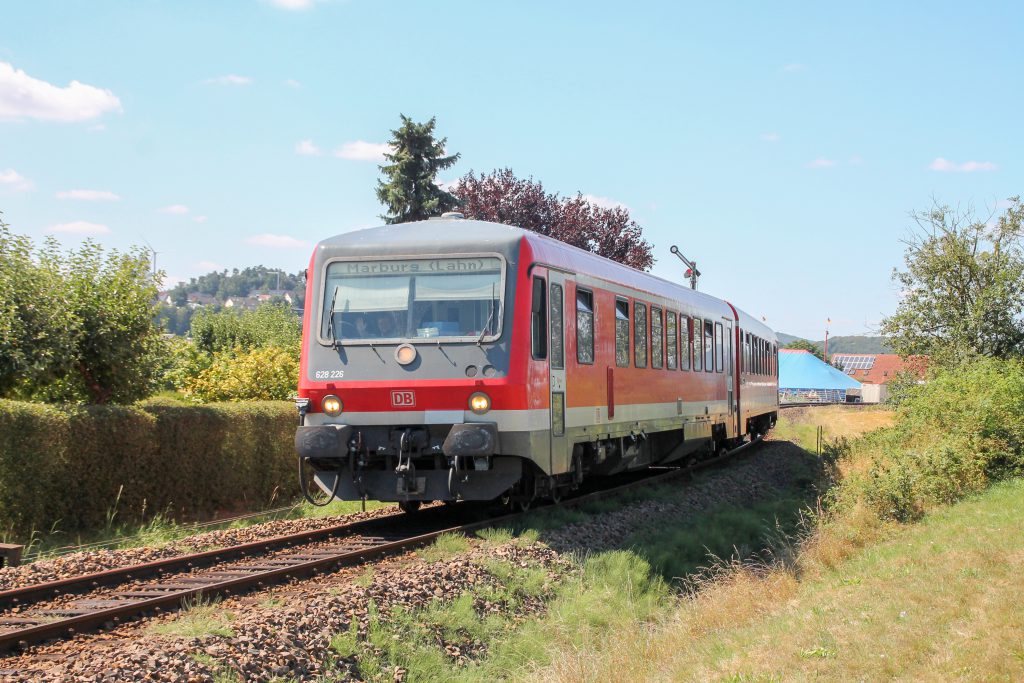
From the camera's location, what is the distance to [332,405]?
1132cm

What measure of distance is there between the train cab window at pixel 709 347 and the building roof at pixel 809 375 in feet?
185

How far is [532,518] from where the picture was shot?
12.2 meters

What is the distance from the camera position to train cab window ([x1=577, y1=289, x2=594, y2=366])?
12.6 metres

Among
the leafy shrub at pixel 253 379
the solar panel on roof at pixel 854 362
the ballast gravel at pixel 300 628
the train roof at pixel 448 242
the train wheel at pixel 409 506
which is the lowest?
the ballast gravel at pixel 300 628

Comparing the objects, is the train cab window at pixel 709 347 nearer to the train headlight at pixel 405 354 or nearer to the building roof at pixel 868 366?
the train headlight at pixel 405 354

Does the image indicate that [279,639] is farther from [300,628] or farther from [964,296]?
[964,296]

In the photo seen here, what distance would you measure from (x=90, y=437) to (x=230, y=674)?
7.73m

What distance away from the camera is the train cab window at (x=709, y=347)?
19438 millimetres

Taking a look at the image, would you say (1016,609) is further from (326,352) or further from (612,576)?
(326,352)

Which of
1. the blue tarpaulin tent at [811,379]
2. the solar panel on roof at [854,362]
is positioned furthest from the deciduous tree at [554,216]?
the solar panel on roof at [854,362]

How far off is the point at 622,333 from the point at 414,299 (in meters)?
3.88

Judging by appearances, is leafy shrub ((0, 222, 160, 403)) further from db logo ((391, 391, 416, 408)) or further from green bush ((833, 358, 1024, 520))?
green bush ((833, 358, 1024, 520))

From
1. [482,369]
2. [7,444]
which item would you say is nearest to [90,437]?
[7,444]

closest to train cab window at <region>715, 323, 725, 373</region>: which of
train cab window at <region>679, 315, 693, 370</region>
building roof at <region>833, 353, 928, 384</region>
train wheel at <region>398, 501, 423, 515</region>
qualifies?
train cab window at <region>679, 315, 693, 370</region>
